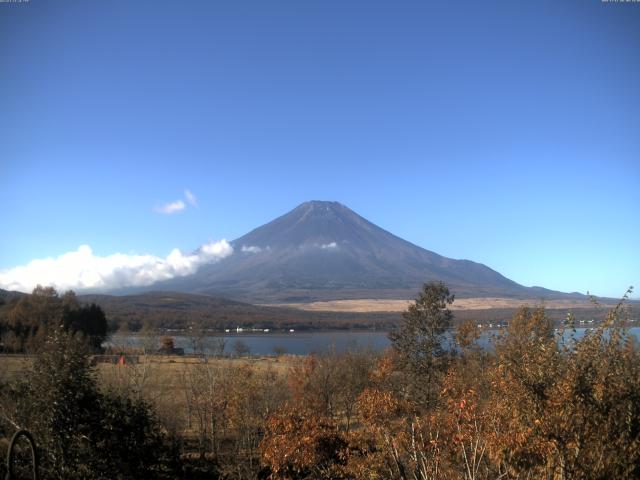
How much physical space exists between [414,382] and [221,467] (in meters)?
12.8

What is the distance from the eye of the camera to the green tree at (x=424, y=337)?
94.8 feet

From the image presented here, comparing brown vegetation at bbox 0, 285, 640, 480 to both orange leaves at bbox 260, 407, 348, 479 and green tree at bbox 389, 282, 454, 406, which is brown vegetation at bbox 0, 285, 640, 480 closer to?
orange leaves at bbox 260, 407, 348, 479

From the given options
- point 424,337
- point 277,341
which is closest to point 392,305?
point 277,341

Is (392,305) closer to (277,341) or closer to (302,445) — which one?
(277,341)

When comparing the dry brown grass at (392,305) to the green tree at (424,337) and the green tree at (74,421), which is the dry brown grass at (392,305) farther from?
the green tree at (74,421)

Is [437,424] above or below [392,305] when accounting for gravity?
above

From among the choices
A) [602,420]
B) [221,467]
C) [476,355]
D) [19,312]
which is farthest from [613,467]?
[19,312]

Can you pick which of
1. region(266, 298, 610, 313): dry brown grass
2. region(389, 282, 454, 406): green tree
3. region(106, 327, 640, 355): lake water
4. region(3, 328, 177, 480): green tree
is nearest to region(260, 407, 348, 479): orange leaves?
region(3, 328, 177, 480): green tree

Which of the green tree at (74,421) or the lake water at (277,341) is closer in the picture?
the green tree at (74,421)

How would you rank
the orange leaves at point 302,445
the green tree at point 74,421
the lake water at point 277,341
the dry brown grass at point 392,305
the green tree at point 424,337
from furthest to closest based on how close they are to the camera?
the dry brown grass at point 392,305
the lake water at point 277,341
the green tree at point 424,337
the orange leaves at point 302,445
the green tree at point 74,421

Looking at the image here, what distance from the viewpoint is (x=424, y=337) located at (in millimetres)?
30562

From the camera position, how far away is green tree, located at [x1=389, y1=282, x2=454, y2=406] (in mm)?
28891

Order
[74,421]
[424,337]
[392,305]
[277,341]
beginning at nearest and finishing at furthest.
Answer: [74,421]
[424,337]
[277,341]
[392,305]

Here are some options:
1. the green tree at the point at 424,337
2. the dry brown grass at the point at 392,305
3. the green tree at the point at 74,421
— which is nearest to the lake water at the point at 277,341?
the green tree at the point at 424,337
